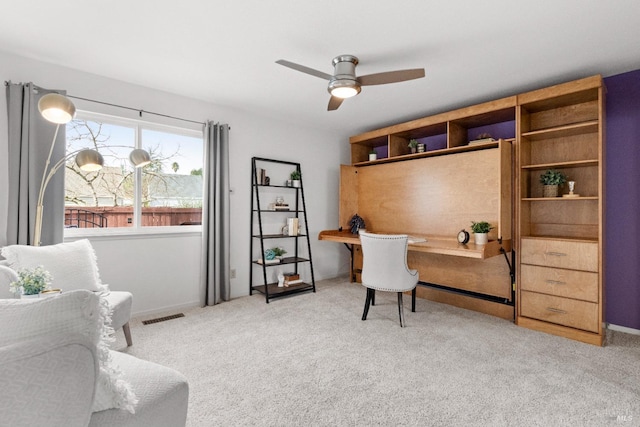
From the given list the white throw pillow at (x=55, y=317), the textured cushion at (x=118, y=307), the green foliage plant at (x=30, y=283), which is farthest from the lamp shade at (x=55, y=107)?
the white throw pillow at (x=55, y=317)

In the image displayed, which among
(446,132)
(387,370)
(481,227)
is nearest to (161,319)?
(387,370)

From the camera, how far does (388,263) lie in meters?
3.00

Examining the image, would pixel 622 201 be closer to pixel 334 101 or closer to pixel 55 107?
pixel 334 101

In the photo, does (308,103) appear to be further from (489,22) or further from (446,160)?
(489,22)

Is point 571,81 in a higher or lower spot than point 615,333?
higher

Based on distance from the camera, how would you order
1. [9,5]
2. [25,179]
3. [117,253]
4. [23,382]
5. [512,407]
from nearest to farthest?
[23,382]
[512,407]
[9,5]
[25,179]
[117,253]

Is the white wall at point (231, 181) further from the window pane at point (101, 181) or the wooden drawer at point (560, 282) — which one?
the wooden drawer at point (560, 282)

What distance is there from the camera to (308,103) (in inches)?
147

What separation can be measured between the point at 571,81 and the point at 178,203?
407 centimetres

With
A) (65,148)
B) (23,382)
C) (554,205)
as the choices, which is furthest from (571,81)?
(65,148)

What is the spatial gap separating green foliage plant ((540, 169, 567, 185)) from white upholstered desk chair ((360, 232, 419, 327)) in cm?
151

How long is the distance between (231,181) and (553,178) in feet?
11.2

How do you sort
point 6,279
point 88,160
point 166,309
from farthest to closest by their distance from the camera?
point 166,309 → point 88,160 → point 6,279

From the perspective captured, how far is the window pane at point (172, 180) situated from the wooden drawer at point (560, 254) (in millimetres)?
3498
